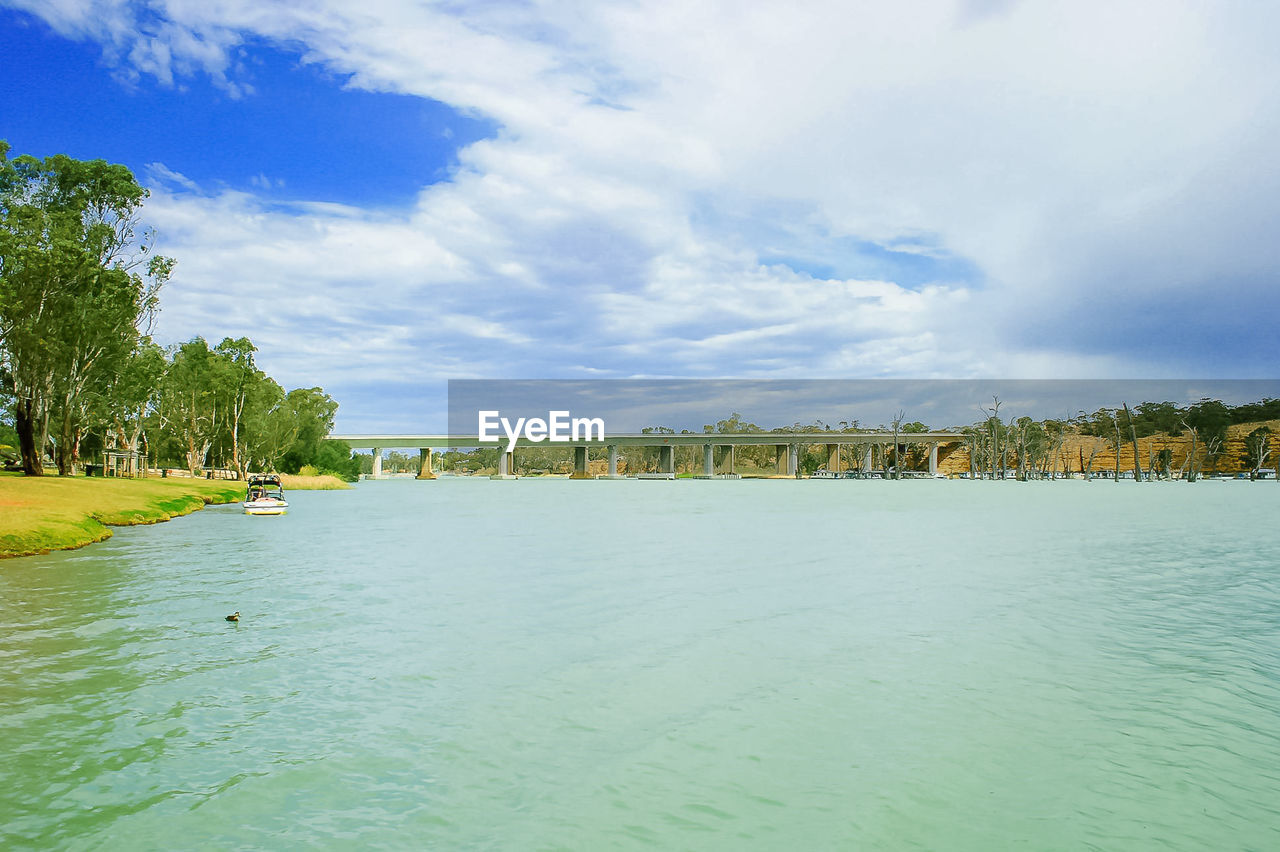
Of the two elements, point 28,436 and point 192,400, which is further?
point 192,400

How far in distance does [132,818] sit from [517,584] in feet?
62.9

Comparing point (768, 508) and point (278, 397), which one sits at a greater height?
point (278, 397)

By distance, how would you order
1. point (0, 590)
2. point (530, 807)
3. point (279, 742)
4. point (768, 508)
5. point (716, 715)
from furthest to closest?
point (768, 508), point (0, 590), point (716, 715), point (279, 742), point (530, 807)

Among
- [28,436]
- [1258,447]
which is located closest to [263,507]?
[28,436]

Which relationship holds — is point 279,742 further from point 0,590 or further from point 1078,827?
point 0,590

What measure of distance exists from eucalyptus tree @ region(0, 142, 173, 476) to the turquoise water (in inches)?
1419

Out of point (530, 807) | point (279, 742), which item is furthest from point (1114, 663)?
point (279, 742)

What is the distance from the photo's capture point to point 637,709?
44.3 ft

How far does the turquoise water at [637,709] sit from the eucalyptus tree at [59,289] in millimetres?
36038

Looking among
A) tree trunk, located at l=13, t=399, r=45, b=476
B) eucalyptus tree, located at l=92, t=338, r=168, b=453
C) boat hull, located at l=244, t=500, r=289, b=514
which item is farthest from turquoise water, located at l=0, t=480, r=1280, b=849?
eucalyptus tree, located at l=92, t=338, r=168, b=453

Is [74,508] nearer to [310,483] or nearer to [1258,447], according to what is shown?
[310,483]

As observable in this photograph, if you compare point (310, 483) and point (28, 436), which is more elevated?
point (28, 436)

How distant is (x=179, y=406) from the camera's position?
3981 inches

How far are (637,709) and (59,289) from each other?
62.5 m
